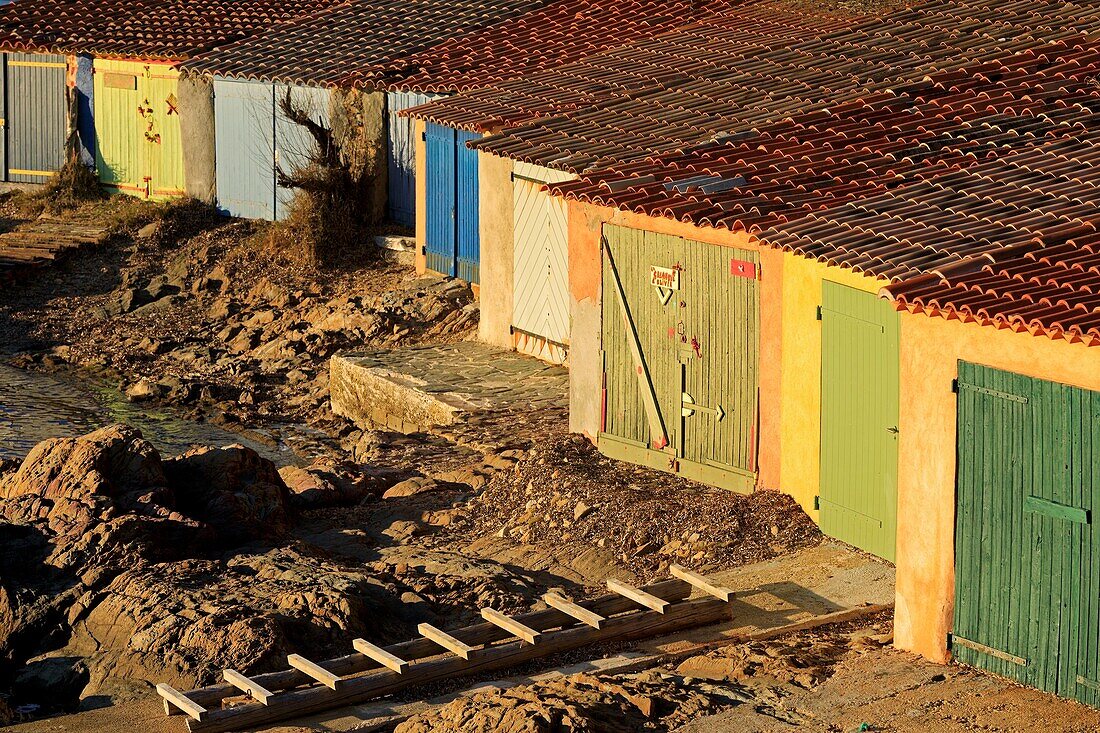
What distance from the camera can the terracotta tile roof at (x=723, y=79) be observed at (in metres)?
16.2

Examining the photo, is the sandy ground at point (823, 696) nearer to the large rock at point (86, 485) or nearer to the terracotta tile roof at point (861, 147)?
the large rock at point (86, 485)

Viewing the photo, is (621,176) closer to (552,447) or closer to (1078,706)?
(552,447)

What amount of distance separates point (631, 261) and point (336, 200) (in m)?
8.86

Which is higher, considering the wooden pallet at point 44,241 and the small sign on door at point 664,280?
the small sign on door at point 664,280

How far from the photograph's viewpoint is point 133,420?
18922 millimetres

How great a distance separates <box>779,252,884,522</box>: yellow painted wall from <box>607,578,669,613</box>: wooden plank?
6.77 feet

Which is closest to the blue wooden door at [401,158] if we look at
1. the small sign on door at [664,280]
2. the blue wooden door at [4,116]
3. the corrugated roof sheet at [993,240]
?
the blue wooden door at [4,116]

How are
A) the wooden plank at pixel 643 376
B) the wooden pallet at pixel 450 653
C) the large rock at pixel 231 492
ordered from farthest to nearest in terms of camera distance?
the wooden plank at pixel 643 376 < the large rock at pixel 231 492 < the wooden pallet at pixel 450 653

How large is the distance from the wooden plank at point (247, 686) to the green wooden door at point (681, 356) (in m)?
4.96

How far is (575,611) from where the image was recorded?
11250mm

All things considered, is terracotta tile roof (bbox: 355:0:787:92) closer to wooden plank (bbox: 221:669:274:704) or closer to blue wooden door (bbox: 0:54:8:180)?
blue wooden door (bbox: 0:54:8:180)

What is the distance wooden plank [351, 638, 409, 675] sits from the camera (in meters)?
10.4

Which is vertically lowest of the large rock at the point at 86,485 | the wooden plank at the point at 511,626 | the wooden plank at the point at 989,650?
the wooden plank at the point at 511,626

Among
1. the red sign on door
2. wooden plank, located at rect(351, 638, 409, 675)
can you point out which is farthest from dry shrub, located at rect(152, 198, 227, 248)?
wooden plank, located at rect(351, 638, 409, 675)
